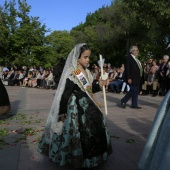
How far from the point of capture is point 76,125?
3.66m

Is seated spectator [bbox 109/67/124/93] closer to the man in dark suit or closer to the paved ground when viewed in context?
the man in dark suit

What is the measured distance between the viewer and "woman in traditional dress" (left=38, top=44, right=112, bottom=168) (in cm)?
363

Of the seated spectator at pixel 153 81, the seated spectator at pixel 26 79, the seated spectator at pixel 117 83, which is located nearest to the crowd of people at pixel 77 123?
the seated spectator at pixel 153 81

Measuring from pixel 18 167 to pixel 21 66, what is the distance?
89.0ft

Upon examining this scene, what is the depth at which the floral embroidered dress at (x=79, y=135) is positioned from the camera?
362cm

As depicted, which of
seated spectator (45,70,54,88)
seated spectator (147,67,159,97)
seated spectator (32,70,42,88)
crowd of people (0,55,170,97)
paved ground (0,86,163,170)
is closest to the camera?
paved ground (0,86,163,170)

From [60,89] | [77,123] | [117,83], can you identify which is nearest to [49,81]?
[117,83]

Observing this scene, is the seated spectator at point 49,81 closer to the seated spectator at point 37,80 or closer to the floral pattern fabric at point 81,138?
the seated spectator at point 37,80

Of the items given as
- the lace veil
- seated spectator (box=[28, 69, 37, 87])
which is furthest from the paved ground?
seated spectator (box=[28, 69, 37, 87])

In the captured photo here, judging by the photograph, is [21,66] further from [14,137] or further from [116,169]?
[116,169]

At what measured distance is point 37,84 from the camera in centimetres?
2319

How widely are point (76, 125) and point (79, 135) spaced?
0.13 metres

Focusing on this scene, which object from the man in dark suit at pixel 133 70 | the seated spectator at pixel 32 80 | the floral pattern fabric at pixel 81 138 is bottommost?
the floral pattern fabric at pixel 81 138

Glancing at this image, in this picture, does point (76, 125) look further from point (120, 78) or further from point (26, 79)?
point (26, 79)
